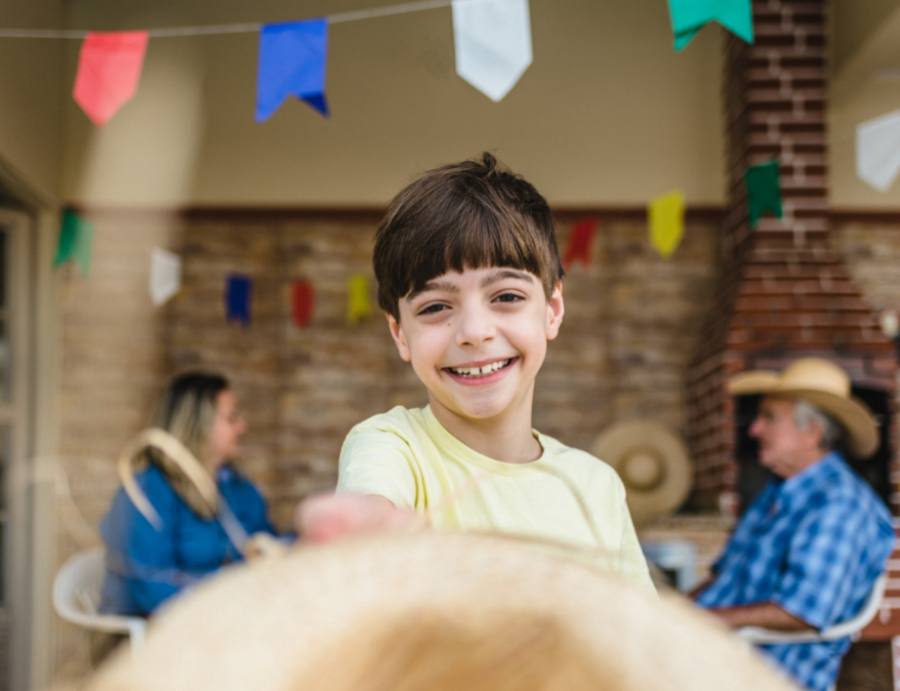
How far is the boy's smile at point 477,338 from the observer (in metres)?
0.71

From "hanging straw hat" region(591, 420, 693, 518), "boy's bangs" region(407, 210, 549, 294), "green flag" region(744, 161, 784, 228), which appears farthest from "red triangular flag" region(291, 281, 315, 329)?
"boy's bangs" region(407, 210, 549, 294)

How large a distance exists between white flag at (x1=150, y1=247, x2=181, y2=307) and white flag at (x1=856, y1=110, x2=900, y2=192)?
2.74 metres

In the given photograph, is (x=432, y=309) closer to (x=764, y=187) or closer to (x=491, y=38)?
(x=491, y=38)

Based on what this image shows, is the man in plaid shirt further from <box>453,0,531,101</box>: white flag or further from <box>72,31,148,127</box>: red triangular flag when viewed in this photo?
<box>72,31,148,127</box>: red triangular flag

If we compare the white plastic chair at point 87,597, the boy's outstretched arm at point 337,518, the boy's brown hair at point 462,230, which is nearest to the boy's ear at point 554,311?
the boy's brown hair at point 462,230

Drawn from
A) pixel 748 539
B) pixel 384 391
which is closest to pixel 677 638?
pixel 748 539

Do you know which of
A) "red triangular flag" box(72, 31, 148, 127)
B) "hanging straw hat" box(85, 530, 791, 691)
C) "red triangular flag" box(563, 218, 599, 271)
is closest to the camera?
"hanging straw hat" box(85, 530, 791, 691)

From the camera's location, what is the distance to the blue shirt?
7.83ft

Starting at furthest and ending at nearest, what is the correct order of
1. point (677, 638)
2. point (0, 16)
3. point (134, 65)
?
point (0, 16) < point (134, 65) < point (677, 638)

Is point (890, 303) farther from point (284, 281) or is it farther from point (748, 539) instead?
point (284, 281)

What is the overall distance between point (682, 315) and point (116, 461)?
102 inches

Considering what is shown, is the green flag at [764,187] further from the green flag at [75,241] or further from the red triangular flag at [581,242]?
the green flag at [75,241]

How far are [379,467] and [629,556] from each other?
0.77ft

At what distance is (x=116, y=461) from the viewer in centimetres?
383
